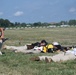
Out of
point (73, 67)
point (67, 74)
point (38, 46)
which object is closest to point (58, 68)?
point (73, 67)

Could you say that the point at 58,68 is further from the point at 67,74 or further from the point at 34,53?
the point at 34,53

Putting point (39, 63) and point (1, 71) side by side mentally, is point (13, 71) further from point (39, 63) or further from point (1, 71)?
point (39, 63)

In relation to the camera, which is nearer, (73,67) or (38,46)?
(73,67)

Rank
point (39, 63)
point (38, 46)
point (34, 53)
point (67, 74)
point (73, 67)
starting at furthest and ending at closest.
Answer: point (38, 46)
point (34, 53)
point (39, 63)
point (73, 67)
point (67, 74)

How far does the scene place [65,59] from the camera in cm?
1490

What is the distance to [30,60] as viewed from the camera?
1508 centimetres

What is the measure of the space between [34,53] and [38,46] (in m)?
1.76

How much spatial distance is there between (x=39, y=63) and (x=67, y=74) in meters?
2.93

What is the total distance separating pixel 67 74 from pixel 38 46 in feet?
Result: 29.1

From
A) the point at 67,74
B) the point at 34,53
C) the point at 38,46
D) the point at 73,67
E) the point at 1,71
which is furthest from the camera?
the point at 38,46

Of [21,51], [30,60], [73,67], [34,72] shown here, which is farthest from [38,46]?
[34,72]

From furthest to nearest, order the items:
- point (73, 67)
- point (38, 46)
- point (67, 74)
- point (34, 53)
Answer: point (38, 46), point (34, 53), point (73, 67), point (67, 74)

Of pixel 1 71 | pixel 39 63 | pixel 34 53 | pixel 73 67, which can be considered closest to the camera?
pixel 1 71

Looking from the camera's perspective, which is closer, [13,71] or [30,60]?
[13,71]
